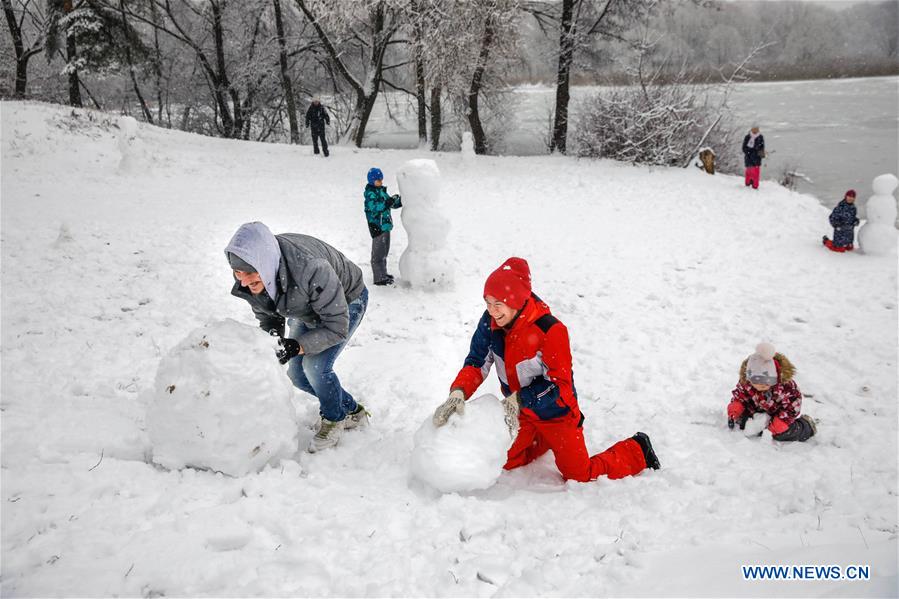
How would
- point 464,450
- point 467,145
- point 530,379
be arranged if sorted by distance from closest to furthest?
point 464,450 → point 530,379 → point 467,145

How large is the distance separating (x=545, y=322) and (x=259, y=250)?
1.79 meters

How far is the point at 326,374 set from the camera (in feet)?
11.8

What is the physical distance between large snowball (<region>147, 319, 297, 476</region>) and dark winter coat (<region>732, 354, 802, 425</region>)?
3826 millimetres

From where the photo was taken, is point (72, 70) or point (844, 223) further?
point (72, 70)

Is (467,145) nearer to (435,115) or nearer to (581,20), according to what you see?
(435,115)

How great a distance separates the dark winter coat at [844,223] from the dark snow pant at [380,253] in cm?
854

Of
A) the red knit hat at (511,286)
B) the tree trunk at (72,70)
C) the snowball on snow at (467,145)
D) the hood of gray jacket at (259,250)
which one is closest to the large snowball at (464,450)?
the red knit hat at (511,286)

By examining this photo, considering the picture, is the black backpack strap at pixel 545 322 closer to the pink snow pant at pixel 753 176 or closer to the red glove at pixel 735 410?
the red glove at pixel 735 410

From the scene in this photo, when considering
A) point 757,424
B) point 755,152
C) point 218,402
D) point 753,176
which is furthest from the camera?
point 753,176

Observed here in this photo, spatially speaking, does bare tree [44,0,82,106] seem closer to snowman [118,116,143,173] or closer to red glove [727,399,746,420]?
snowman [118,116,143,173]

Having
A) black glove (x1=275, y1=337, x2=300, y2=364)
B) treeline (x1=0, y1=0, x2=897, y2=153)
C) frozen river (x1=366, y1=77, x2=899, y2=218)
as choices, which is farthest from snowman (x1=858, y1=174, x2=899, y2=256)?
black glove (x1=275, y1=337, x2=300, y2=364)

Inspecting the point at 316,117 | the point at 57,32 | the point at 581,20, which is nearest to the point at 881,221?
the point at 581,20

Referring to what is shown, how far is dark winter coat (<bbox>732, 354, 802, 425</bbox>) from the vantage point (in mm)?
4125

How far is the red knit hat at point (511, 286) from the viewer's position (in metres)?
3.17
